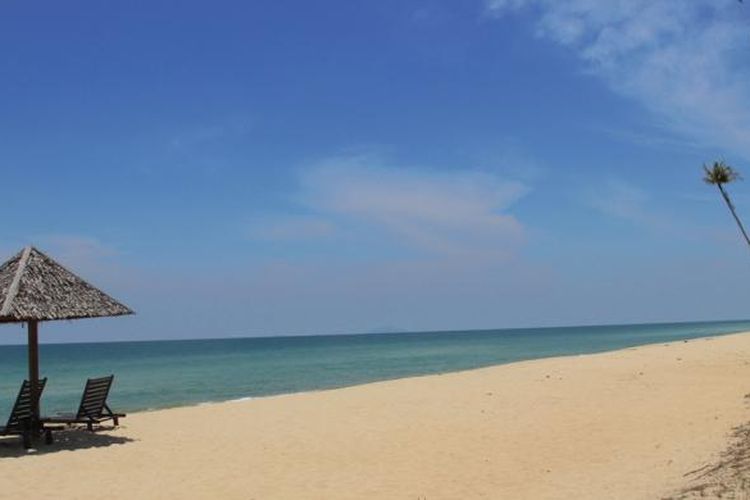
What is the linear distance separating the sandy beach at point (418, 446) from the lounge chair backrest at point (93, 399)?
37 centimetres

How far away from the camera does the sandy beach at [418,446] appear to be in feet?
26.7

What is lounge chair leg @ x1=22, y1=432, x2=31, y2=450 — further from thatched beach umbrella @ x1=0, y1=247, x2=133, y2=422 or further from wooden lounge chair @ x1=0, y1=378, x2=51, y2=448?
thatched beach umbrella @ x1=0, y1=247, x2=133, y2=422

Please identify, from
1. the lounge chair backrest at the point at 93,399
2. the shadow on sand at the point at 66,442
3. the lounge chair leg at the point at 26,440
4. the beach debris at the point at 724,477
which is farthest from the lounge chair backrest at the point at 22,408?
the beach debris at the point at 724,477

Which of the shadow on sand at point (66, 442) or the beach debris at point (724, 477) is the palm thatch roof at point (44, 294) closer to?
the shadow on sand at point (66, 442)

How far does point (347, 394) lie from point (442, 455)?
8.24m

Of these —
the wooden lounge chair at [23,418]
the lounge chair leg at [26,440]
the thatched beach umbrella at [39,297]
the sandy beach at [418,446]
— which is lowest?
the sandy beach at [418,446]

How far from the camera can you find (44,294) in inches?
445

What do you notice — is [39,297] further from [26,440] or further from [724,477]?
[724,477]

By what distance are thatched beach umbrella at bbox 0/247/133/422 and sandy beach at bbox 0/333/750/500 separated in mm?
1855

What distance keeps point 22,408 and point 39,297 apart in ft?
5.51

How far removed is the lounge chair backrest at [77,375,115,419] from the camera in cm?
1212

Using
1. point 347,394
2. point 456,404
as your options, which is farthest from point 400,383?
point 456,404

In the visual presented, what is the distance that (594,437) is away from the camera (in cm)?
1052

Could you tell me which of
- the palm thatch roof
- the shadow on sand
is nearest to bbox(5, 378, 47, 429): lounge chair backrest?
the shadow on sand
